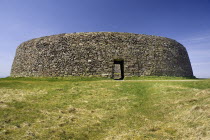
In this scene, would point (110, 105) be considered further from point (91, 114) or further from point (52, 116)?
point (52, 116)

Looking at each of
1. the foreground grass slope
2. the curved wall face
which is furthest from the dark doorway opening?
the foreground grass slope

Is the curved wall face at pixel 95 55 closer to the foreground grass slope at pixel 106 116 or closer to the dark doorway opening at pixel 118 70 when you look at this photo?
the dark doorway opening at pixel 118 70

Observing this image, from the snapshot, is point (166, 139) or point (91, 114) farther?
point (91, 114)

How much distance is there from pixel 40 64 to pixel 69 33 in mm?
6342

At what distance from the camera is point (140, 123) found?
7547mm

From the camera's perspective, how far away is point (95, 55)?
23094 mm

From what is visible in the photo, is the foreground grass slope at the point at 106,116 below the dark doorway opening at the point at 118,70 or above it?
below

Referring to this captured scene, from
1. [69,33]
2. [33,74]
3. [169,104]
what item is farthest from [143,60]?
[33,74]

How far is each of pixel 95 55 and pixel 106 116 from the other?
15.2 m

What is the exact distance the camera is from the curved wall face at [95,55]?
896 inches

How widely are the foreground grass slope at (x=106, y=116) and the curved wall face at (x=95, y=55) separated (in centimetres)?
981

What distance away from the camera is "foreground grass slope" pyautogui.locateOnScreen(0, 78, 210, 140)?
20.2 feet

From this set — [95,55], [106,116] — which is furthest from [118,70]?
[106,116]

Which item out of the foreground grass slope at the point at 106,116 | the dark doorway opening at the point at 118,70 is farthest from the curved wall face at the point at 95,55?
the foreground grass slope at the point at 106,116
